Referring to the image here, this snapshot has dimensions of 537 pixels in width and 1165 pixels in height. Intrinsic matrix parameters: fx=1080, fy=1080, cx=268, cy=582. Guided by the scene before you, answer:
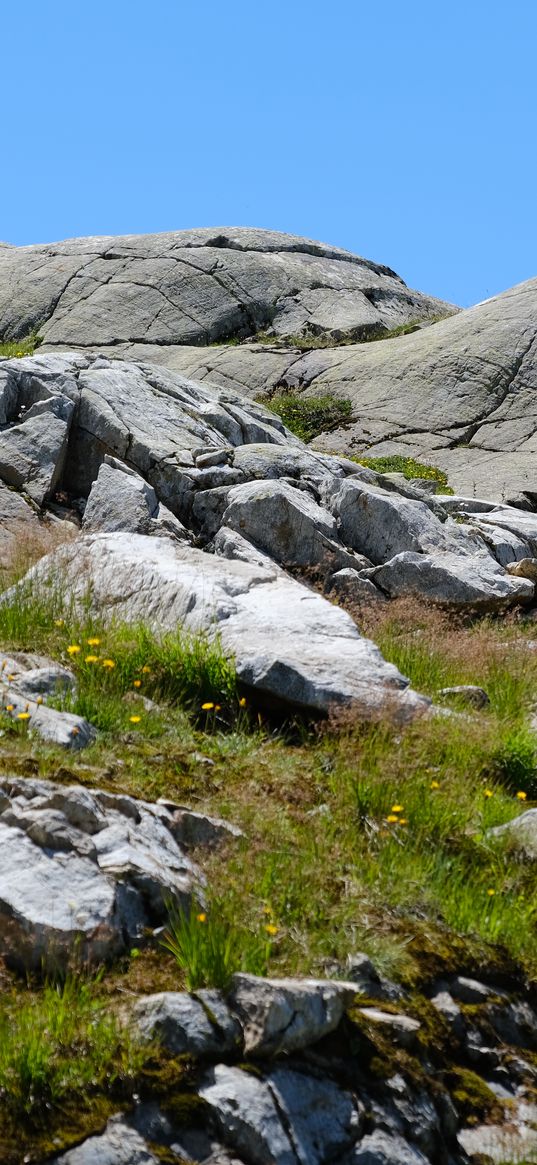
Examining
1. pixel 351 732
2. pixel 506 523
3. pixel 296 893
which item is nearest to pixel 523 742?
pixel 351 732

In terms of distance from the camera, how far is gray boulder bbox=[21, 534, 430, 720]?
7852 millimetres

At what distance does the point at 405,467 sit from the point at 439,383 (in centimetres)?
393

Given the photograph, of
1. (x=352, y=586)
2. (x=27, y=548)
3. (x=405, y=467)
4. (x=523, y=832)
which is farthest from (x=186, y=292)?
(x=523, y=832)

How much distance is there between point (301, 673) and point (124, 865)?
2843 millimetres

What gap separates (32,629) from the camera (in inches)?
336

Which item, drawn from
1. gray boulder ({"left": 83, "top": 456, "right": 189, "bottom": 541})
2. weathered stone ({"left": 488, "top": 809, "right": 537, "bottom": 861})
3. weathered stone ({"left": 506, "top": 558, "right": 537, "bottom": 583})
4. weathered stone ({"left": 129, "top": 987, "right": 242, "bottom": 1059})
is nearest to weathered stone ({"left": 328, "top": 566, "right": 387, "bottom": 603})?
gray boulder ({"left": 83, "top": 456, "right": 189, "bottom": 541})

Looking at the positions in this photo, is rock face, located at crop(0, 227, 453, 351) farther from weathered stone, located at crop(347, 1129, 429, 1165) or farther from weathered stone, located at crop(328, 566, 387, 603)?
weathered stone, located at crop(347, 1129, 429, 1165)

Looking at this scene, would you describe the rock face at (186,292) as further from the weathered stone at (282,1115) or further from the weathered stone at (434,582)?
the weathered stone at (282,1115)

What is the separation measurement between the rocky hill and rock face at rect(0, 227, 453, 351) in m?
16.5

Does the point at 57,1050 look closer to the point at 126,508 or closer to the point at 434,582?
the point at 126,508

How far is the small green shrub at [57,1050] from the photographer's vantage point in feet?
13.4

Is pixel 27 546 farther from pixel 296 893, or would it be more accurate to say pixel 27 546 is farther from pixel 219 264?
pixel 219 264

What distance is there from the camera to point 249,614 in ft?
28.9

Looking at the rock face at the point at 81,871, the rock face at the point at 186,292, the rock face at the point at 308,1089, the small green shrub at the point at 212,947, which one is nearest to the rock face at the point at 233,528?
the rock face at the point at 81,871
